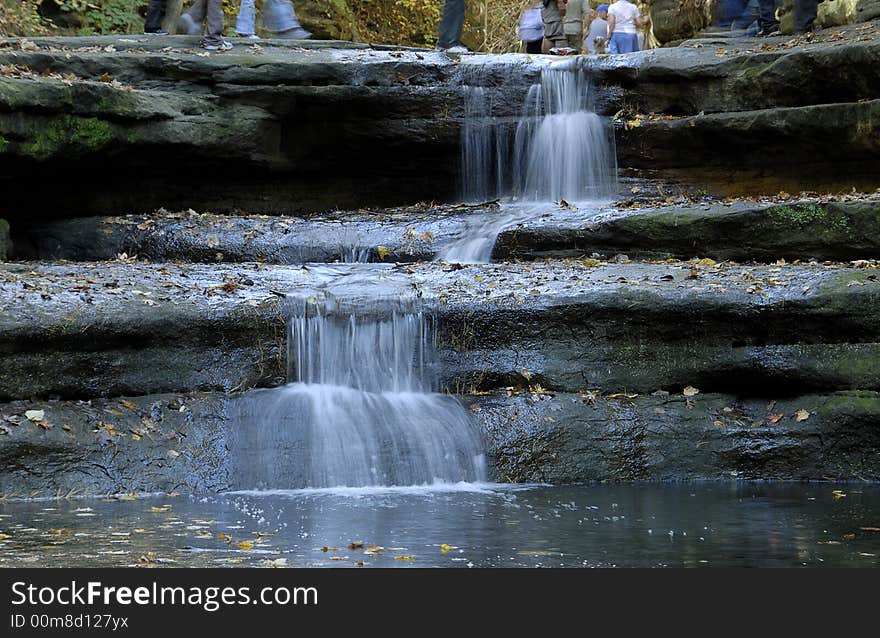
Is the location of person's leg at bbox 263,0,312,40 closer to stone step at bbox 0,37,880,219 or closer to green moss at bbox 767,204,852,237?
stone step at bbox 0,37,880,219

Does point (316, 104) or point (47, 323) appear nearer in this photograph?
point (47, 323)

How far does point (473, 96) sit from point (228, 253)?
4.27 metres

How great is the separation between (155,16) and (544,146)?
7.01m

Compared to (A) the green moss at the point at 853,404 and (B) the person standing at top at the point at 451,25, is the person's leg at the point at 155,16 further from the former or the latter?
(A) the green moss at the point at 853,404

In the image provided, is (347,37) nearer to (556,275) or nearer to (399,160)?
(399,160)

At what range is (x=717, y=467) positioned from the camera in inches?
356

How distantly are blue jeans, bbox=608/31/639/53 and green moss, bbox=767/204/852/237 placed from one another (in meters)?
6.73

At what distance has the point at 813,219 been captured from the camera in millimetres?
11641

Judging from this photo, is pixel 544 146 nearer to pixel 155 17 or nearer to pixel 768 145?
pixel 768 145

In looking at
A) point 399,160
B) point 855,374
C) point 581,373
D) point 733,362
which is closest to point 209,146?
point 399,160

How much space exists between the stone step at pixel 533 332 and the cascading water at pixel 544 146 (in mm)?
4567

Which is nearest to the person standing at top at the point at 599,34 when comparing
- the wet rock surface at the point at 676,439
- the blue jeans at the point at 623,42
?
the blue jeans at the point at 623,42

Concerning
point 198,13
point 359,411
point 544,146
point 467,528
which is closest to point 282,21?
point 198,13

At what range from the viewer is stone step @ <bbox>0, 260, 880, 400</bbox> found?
29.3 ft
